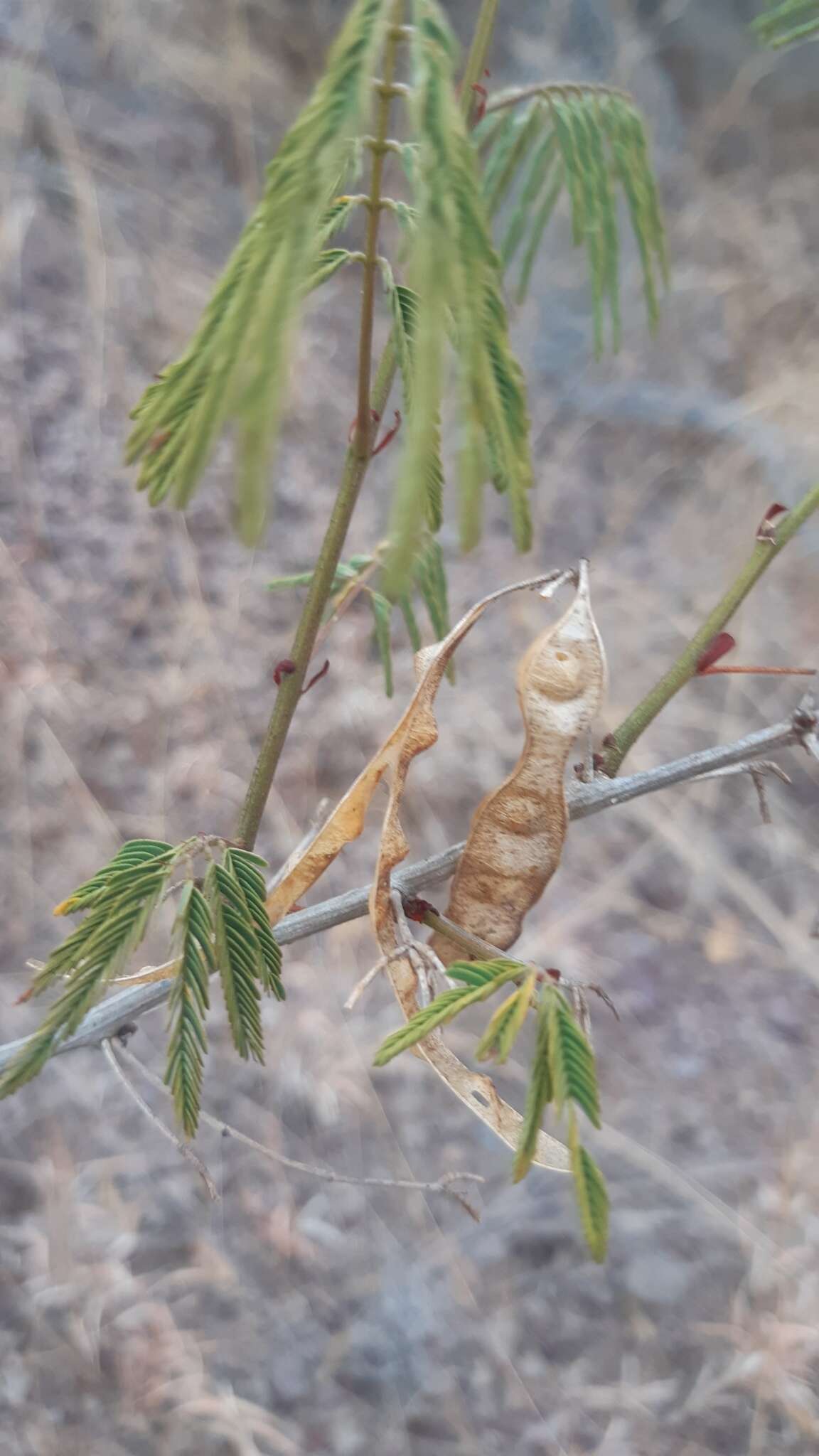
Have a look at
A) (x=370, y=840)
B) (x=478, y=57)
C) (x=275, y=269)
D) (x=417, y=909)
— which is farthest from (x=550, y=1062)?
(x=370, y=840)

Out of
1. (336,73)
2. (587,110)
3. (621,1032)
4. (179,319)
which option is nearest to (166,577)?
(179,319)

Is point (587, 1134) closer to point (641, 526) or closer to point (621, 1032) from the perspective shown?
point (621, 1032)

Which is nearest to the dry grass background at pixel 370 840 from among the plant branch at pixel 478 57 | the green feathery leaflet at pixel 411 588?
the green feathery leaflet at pixel 411 588

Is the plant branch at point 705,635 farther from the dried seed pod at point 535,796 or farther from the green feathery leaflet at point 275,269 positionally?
the green feathery leaflet at point 275,269

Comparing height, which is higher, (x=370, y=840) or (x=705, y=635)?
(x=705, y=635)

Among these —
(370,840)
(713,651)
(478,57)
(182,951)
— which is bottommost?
(370,840)

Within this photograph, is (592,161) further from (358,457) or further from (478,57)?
(358,457)
